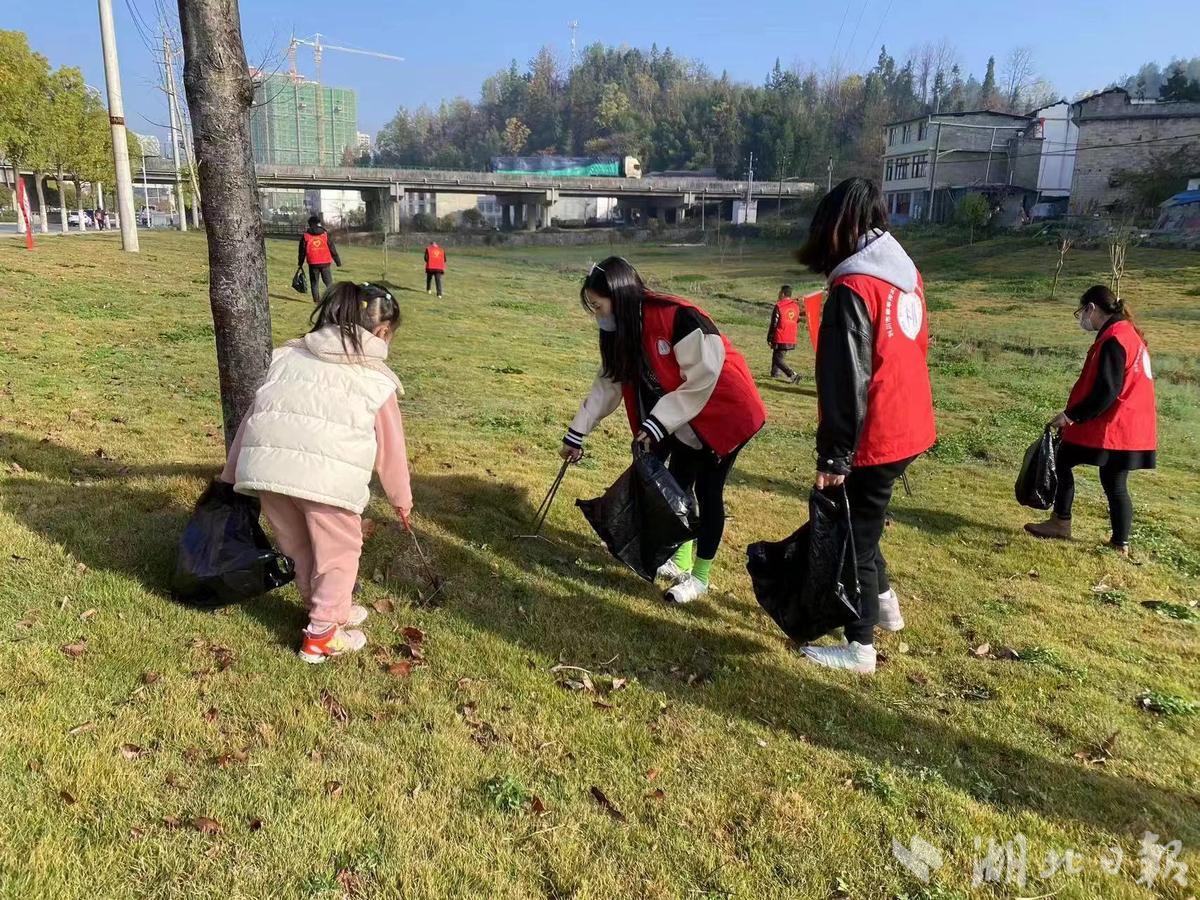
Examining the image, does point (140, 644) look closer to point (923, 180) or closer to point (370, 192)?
point (923, 180)

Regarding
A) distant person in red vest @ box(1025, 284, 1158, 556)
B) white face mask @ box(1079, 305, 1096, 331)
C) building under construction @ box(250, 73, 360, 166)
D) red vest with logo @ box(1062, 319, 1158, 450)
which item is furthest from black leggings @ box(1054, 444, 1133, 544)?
building under construction @ box(250, 73, 360, 166)

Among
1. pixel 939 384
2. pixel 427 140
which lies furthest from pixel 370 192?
pixel 427 140

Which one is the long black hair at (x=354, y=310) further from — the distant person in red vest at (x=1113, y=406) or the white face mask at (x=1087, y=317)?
the white face mask at (x=1087, y=317)

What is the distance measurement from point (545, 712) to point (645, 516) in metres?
1.28

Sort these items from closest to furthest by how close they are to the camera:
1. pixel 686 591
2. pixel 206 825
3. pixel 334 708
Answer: pixel 206 825
pixel 334 708
pixel 686 591

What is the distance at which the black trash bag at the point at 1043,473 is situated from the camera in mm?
6117

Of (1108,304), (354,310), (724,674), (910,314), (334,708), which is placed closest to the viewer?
(334,708)

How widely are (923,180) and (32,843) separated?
252 ft

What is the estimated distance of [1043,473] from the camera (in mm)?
6121

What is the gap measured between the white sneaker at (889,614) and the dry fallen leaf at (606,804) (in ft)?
6.84

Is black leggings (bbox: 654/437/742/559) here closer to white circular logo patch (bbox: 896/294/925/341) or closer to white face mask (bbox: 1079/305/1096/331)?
white circular logo patch (bbox: 896/294/925/341)

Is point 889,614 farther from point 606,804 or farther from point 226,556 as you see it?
point 226,556

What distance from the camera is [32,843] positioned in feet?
7.97

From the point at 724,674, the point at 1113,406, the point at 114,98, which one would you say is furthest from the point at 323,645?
the point at 114,98
